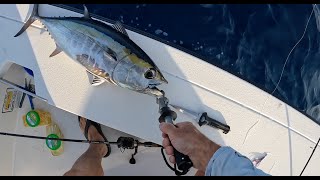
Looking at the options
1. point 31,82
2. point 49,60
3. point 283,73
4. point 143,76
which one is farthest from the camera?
point 283,73

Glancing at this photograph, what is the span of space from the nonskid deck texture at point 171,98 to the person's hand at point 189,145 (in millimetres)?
426

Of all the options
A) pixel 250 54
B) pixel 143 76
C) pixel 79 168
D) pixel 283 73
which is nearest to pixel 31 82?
pixel 79 168

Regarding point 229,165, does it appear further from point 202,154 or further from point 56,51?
point 56,51

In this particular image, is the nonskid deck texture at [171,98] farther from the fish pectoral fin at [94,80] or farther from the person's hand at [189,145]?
the person's hand at [189,145]

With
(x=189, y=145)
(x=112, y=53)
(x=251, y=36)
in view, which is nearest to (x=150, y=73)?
(x=112, y=53)

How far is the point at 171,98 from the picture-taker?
2391mm

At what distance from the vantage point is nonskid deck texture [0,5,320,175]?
7.72 feet

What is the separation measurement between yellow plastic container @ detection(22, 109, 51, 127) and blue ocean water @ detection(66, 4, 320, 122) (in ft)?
2.52

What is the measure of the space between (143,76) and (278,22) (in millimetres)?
1261

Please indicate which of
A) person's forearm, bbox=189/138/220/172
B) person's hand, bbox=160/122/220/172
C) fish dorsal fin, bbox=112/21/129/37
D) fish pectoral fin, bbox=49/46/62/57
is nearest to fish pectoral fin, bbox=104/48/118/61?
fish dorsal fin, bbox=112/21/129/37

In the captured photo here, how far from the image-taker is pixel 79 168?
247 cm

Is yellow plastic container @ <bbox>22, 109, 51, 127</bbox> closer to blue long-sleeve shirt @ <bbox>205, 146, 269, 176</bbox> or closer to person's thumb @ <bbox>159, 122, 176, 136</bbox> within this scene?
person's thumb @ <bbox>159, 122, 176, 136</bbox>

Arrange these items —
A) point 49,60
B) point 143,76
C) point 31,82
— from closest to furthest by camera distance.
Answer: point 143,76
point 49,60
point 31,82

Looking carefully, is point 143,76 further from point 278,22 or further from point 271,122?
point 278,22
